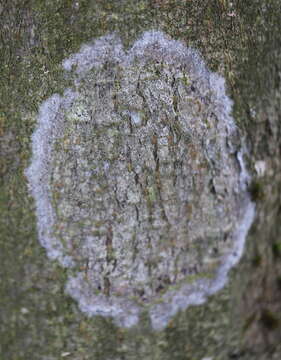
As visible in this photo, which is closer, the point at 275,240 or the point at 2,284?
the point at 2,284

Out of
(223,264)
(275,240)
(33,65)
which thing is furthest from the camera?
(275,240)

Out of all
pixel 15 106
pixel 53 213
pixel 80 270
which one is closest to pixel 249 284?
pixel 80 270

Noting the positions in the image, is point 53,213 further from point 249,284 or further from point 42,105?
point 249,284

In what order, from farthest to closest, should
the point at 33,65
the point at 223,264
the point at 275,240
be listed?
the point at 275,240 < the point at 223,264 < the point at 33,65
